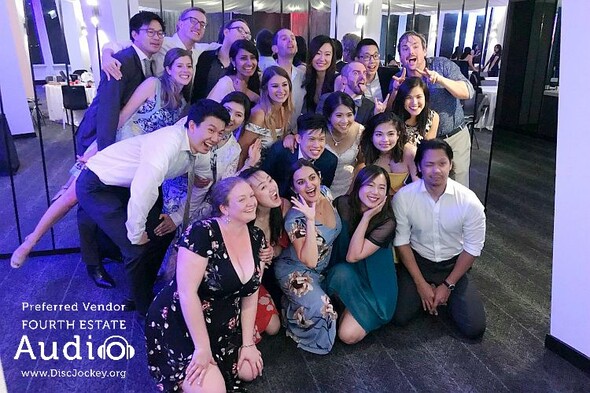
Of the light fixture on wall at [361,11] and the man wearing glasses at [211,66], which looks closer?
the man wearing glasses at [211,66]

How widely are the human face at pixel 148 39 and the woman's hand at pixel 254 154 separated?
→ 774mm

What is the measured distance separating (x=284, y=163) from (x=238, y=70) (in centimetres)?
59

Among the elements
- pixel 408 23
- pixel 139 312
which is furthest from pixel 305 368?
pixel 408 23

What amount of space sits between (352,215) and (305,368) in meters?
0.77

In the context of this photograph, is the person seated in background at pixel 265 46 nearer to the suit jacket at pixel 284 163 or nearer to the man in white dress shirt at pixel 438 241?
the suit jacket at pixel 284 163

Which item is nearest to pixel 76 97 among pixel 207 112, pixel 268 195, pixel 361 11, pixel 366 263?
pixel 361 11

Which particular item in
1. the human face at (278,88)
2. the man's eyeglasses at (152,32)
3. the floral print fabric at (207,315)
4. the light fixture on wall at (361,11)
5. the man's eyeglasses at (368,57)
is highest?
the light fixture on wall at (361,11)

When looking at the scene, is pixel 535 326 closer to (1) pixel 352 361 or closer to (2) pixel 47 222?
(1) pixel 352 361

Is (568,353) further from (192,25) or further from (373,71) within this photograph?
(192,25)

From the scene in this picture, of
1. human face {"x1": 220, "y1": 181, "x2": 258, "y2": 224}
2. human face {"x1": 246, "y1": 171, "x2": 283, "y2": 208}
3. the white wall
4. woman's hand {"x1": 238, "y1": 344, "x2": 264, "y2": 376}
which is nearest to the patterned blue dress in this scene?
human face {"x1": 246, "y1": 171, "x2": 283, "y2": 208}

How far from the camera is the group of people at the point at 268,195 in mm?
2172

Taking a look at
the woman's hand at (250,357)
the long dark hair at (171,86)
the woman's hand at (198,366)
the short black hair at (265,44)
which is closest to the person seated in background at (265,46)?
the short black hair at (265,44)

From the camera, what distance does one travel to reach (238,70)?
9.32ft

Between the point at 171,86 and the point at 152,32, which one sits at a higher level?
the point at 152,32
